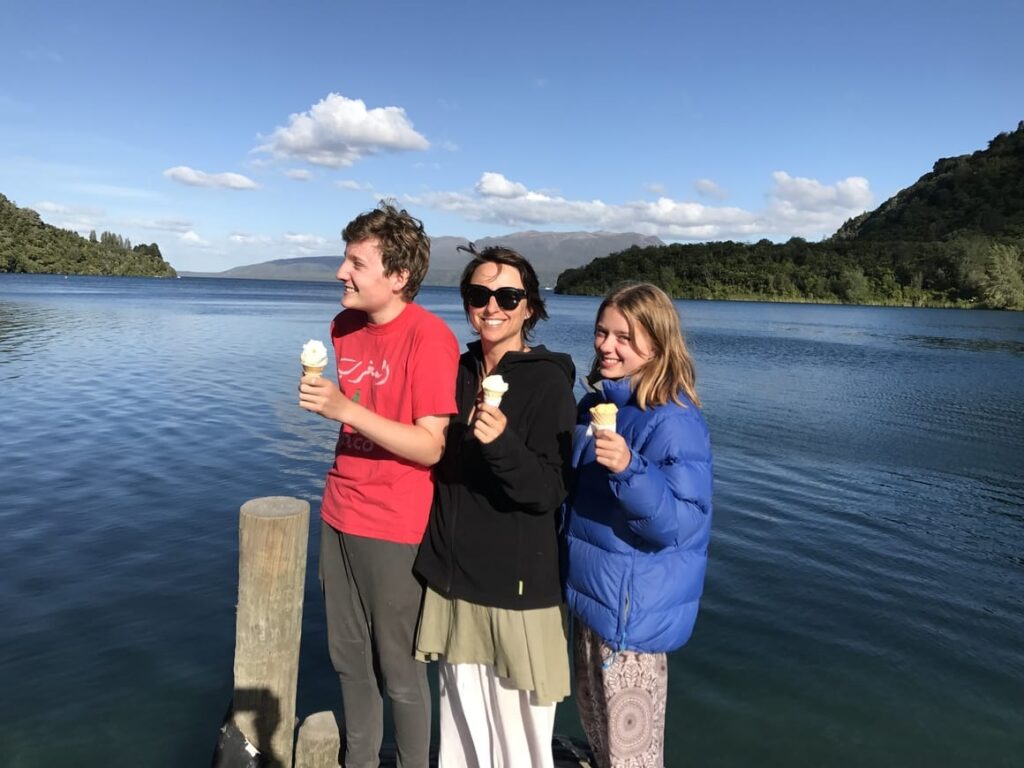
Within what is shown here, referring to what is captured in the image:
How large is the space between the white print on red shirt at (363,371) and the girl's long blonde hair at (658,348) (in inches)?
43.3

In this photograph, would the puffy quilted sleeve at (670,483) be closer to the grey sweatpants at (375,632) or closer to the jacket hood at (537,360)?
the jacket hood at (537,360)

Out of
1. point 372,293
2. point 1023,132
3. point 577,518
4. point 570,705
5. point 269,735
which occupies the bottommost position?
point 570,705

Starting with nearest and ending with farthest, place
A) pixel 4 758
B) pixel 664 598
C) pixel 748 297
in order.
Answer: pixel 664 598, pixel 4 758, pixel 748 297

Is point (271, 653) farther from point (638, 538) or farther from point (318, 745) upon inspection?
point (638, 538)

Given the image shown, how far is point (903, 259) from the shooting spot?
130 m

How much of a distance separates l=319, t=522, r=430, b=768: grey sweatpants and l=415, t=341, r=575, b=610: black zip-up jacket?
20 centimetres

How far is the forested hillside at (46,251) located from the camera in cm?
14175

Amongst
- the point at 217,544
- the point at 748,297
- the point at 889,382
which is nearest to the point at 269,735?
the point at 217,544

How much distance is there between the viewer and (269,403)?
65.4ft

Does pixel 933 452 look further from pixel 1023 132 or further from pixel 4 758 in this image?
pixel 1023 132

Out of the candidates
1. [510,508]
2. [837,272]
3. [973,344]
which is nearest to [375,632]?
[510,508]

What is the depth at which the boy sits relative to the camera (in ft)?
10.7

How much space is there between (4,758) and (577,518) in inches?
217

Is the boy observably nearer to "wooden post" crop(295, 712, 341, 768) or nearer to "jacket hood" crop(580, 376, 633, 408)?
"wooden post" crop(295, 712, 341, 768)
